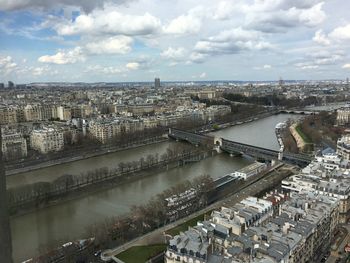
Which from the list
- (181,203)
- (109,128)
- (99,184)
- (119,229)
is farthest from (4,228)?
(109,128)

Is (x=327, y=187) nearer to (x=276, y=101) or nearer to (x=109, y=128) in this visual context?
(x=109, y=128)

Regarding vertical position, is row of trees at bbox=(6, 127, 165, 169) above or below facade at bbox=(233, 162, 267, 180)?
above

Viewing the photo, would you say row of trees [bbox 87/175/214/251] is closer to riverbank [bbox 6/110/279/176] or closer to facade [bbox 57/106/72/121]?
riverbank [bbox 6/110/279/176]

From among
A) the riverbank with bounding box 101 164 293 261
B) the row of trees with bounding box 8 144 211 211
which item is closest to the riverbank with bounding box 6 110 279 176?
the row of trees with bounding box 8 144 211 211

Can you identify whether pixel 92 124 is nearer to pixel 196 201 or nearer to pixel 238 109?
pixel 196 201

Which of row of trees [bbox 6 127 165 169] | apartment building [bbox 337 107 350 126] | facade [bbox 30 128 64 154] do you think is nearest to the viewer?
row of trees [bbox 6 127 165 169]

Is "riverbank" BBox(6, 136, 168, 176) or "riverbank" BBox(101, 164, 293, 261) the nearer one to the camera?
"riverbank" BBox(101, 164, 293, 261)
